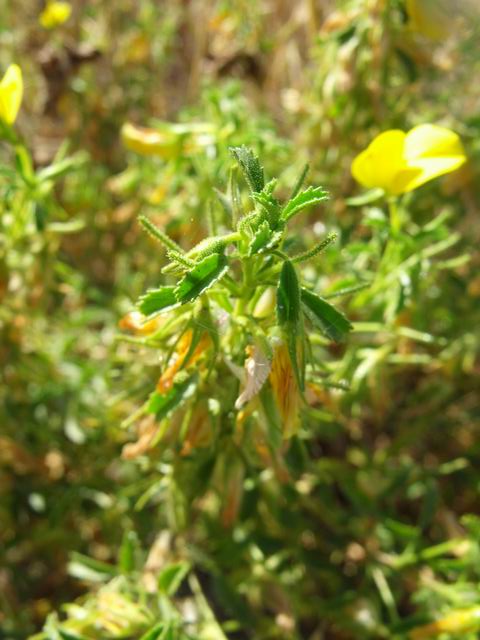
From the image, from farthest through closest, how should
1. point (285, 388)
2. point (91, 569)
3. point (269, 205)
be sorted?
point (91, 569), point (285, 388), point (269, 205)

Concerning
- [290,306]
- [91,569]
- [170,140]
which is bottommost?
[91,569]

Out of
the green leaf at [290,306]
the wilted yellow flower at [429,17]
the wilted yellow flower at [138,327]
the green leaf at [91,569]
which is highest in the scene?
the wilted yellow flower at [429,17]

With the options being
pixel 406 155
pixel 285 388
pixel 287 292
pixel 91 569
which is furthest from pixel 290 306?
pixel 91 569

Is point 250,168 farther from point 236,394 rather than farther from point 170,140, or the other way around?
point 170,140

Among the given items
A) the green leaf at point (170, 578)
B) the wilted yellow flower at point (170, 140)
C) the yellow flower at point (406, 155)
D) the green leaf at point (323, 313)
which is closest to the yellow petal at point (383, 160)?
the yellow flower at point (406, 155)

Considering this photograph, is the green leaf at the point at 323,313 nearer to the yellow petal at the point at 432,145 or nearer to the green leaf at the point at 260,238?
the green leaf at the point at 260,238
